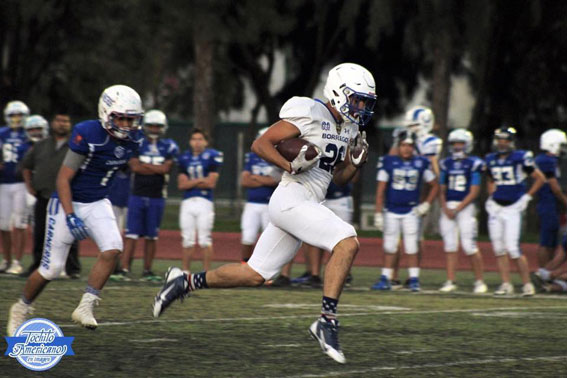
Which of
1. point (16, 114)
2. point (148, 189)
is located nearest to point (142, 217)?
point (148, 189)

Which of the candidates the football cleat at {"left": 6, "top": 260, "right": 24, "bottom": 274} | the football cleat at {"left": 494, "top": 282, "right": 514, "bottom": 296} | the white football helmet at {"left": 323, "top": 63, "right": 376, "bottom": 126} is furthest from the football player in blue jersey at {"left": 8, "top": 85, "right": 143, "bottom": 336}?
the football cleat at {"left": 494, "top": 282, "right": 514, "bottom": 296}

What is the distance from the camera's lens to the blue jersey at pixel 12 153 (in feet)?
44.7

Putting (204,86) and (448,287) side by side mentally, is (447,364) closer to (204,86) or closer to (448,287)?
(448,287)

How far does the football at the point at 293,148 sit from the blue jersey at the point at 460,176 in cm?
571

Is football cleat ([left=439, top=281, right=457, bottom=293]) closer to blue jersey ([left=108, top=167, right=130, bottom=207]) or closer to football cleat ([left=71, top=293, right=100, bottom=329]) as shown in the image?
blue jersey ([left=108, top=167, right=130, bottom=207])

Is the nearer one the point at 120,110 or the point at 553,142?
the point at 120,110

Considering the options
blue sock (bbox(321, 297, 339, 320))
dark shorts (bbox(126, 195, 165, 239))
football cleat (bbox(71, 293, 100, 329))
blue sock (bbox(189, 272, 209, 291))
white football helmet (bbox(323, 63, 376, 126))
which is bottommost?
football cleat (bbox(71, 293, 100, 329))

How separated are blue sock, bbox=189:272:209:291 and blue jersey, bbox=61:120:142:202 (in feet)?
3.49

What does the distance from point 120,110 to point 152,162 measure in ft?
16.1

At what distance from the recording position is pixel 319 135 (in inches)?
299

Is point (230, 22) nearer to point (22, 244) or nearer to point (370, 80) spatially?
point (22, 244)

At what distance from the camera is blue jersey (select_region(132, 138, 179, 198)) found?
518 inches

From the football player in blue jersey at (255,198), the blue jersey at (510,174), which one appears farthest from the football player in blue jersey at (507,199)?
the football player in blue jersey at (255,198)

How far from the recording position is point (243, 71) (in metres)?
24.8
